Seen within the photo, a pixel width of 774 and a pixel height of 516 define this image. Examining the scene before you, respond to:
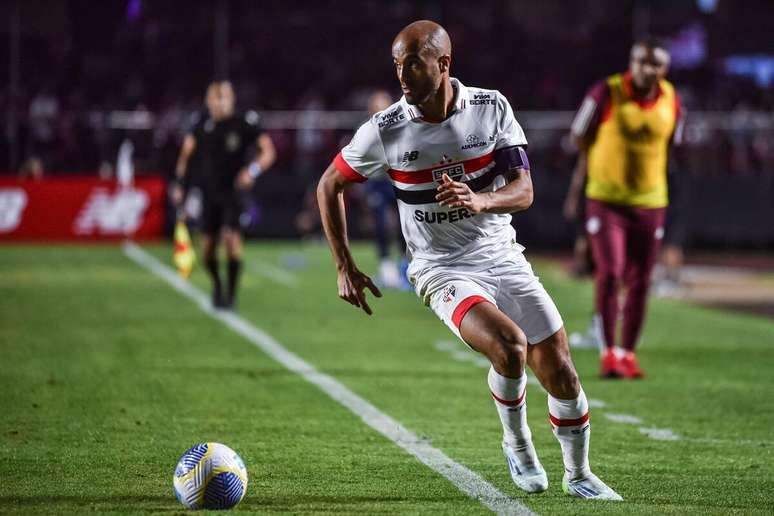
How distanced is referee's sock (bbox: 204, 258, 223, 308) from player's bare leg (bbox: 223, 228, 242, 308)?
0.09 metres

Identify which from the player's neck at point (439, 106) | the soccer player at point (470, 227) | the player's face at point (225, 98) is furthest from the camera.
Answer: the player's face at point (225, 98)

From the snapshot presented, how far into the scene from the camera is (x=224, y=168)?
14.1m

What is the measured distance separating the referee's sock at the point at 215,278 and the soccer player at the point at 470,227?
786 centimetres

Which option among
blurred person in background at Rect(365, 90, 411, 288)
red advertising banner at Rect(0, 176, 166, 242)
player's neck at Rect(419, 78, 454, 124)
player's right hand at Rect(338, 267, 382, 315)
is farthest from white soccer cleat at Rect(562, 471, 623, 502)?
red advertising banner at Rect(0, 176, 166, 242)

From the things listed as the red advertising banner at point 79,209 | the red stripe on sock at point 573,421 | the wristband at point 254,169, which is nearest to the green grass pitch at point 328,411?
the red stripe on sock at point 573,421

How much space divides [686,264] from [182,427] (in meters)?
17.1

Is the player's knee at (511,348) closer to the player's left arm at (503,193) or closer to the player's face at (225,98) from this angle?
the player's left arm at (503,193)

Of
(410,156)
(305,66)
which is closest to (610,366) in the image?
(410,156)

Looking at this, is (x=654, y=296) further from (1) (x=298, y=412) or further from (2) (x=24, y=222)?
(2) (x=24, y=222)

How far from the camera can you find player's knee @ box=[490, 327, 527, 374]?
5543mm

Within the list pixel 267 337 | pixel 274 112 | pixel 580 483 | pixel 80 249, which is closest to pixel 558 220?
pixel 274 112

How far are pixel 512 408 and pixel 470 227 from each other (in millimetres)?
808

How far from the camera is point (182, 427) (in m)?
7.48

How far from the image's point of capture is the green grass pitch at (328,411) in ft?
18.9
